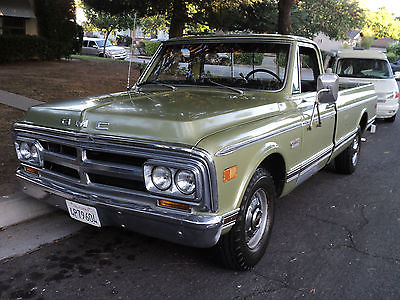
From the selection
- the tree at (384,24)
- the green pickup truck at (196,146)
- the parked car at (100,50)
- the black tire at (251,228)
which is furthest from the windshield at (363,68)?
the tree at (384,24)

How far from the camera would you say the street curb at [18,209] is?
4.07m

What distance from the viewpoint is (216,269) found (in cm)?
342

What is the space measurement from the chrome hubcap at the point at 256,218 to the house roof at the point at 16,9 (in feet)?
61.3

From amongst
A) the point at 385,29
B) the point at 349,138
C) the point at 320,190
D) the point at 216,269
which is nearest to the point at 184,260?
the point at 216,269

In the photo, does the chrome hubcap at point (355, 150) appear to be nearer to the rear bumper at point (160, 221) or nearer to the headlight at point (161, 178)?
the rear bumper at point (160, 221)

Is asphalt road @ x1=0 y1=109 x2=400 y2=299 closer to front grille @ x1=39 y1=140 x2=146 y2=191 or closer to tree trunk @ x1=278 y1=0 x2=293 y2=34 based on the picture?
front grille @ x1=39 y1=140 x2=146 y2=191

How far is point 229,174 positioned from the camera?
9.39ft

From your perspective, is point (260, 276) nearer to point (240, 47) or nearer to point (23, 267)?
point (23, 267)

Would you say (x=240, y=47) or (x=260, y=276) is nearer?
(x=260, y=276)

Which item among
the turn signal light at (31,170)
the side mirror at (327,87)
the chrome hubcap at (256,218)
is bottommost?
the chrome hubcap at (256,218)

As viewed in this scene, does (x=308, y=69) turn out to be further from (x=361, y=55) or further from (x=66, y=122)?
(x=361, y=55)

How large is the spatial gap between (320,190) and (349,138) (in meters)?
0.86

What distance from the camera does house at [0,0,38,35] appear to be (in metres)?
18.7

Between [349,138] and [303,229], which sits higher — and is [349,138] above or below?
above
